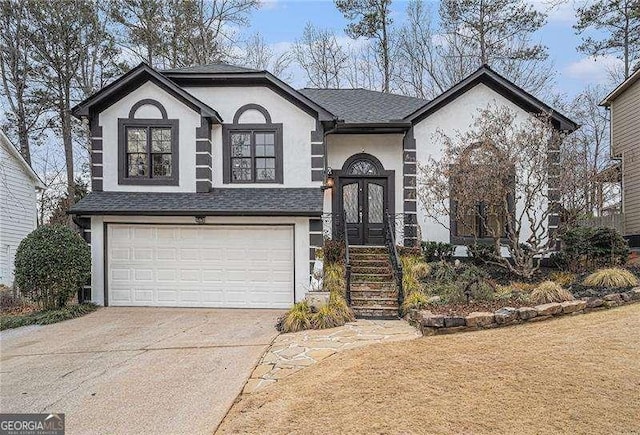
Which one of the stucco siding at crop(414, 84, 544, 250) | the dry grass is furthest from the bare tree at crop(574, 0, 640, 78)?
the dry grass

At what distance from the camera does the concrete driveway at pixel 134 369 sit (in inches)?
177

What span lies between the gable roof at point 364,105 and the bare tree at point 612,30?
387 inches

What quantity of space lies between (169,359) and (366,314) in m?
4.31

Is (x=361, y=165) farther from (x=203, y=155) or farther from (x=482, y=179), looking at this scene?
(x=203, y=155)

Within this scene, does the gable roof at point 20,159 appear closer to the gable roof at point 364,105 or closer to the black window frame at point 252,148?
the black window frame at point 252,148

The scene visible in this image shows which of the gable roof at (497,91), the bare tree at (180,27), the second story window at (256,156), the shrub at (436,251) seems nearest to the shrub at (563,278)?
the shrub at (436,251)

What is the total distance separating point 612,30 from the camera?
64.1 feet

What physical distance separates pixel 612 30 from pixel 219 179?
1933 centimetres

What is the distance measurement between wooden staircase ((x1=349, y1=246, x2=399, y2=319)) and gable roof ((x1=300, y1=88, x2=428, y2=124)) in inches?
151

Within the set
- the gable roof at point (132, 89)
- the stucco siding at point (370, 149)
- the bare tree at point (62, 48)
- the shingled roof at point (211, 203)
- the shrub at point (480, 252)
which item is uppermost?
the bare tree at point (62, 48)

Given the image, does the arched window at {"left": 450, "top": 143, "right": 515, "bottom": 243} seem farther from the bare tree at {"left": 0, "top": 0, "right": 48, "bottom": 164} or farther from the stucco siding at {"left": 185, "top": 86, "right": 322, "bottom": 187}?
the bare tree at {"left": 0, "top": 0, "right": 48, "bottom": 164}

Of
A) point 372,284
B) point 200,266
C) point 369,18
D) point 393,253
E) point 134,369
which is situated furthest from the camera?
point 369,18

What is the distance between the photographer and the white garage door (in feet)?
35.7

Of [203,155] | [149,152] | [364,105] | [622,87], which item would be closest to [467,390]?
[203,155]
